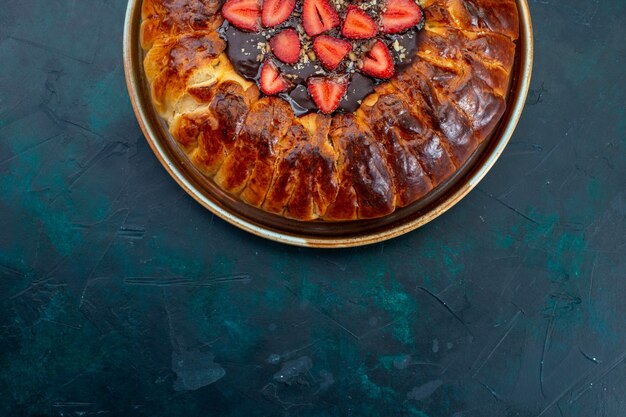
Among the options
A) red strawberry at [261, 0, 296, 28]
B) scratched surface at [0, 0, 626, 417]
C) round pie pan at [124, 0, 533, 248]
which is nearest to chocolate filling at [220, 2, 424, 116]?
red strawberry at [261, 0, 296, 28]

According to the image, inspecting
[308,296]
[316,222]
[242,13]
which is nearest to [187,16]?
[242,13]

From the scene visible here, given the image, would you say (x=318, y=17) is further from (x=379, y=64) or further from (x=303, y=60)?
(x=379, y=64)

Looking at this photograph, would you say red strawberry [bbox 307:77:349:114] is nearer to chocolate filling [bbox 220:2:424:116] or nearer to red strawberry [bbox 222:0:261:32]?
chocolate filling [bbox 220:2:424:116]

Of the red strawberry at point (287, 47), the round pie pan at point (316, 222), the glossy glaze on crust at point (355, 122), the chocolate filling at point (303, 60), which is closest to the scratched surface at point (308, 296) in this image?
the round pie pan at point (316, 222)

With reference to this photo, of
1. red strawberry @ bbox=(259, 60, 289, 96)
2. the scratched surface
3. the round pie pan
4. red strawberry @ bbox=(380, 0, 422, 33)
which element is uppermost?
red strawberry @ bbox=(380, 0, 422, 33)

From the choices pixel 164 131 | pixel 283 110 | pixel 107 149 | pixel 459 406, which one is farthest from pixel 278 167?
pixel 459 406

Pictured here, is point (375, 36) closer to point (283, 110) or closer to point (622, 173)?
point (283, 110)
